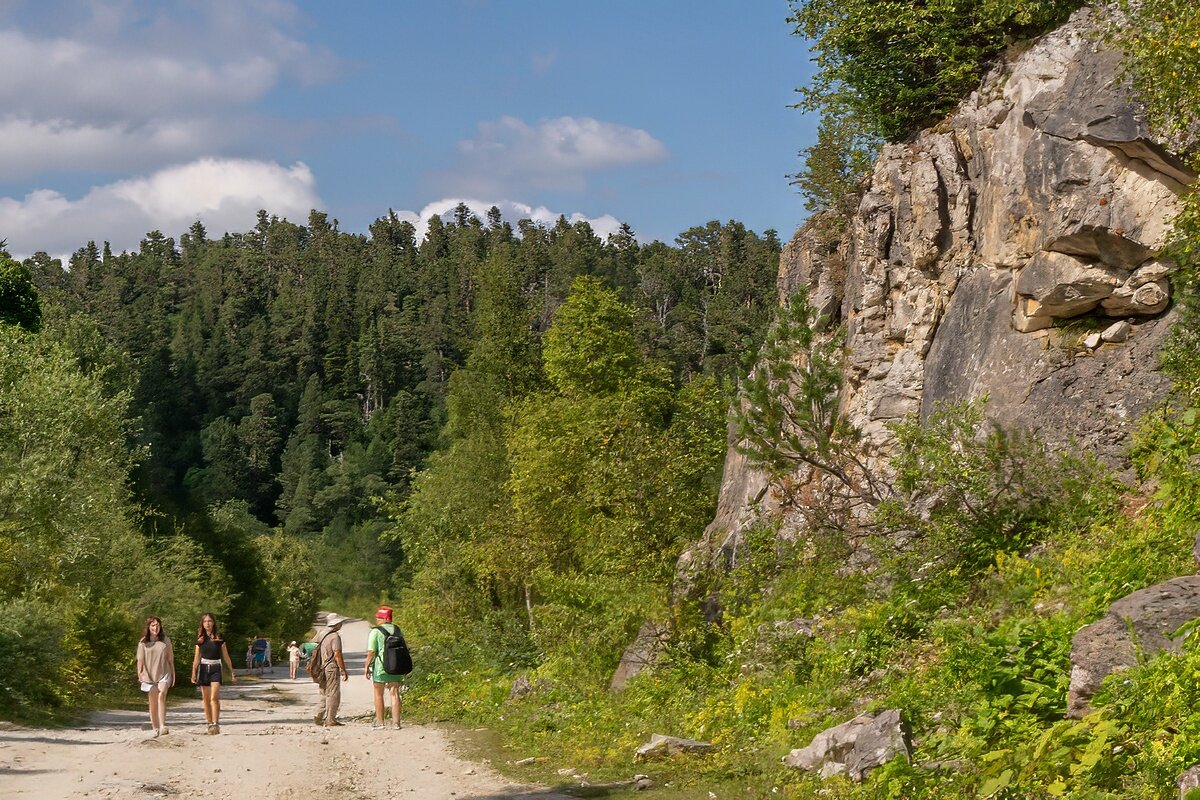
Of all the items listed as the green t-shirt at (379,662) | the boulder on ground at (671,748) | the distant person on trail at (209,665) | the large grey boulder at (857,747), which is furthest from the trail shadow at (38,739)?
the large grey boulder at (857,747)

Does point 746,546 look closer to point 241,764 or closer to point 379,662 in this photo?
point 379,662

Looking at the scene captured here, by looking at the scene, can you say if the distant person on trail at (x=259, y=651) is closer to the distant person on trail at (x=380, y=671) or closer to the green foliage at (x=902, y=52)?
the distant person on trail at (x=380, y=671)

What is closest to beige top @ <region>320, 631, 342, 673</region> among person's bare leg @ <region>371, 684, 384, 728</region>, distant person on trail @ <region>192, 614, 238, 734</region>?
person's bare leg @ <region>371, 684, 384, 728</region>

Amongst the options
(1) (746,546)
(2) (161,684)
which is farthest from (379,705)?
(1) (746,546)

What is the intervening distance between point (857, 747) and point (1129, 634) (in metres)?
2.55

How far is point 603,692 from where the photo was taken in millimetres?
18828

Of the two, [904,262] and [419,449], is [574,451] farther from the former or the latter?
[419,449]

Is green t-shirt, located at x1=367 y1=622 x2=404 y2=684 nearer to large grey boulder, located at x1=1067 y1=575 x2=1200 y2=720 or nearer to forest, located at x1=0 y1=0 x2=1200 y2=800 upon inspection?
forest, located at x1=0 y1=0 x2=1200 y2=800

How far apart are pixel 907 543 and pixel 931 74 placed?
10.1m

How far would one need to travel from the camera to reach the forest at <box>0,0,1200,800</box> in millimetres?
10602

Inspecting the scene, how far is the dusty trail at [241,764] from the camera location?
1173cm

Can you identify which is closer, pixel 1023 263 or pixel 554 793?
pixel 554 793

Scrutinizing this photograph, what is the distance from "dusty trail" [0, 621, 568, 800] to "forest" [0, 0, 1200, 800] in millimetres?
1252

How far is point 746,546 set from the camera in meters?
17.4
